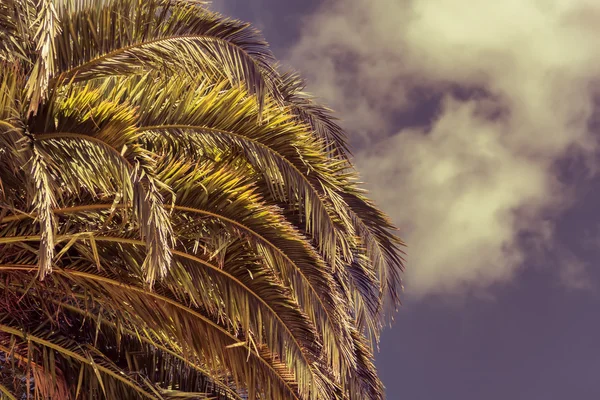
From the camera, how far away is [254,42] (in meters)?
6.44

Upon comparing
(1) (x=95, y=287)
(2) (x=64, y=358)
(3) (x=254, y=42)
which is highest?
(3) (x=254, y=42)

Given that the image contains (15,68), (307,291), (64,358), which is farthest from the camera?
(64,358)

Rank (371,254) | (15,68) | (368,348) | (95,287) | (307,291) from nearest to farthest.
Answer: (15,68) → (307,291) → (95,287) → (371,254) → (368,348)

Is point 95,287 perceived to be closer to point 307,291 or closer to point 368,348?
point 307,291

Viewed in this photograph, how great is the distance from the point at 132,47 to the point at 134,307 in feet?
7.74

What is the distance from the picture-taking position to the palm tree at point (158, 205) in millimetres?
5395

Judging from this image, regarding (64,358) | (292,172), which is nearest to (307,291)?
(292,172)

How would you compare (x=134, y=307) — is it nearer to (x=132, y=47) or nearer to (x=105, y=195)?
(x=105, y=195)

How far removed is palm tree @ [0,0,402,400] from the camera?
5.39 meters

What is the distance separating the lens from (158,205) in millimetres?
5055

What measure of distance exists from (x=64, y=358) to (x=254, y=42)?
3675mm

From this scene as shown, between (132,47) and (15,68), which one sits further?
(132,47)

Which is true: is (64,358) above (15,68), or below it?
below

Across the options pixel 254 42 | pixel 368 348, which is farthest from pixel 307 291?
pixel 368 348
